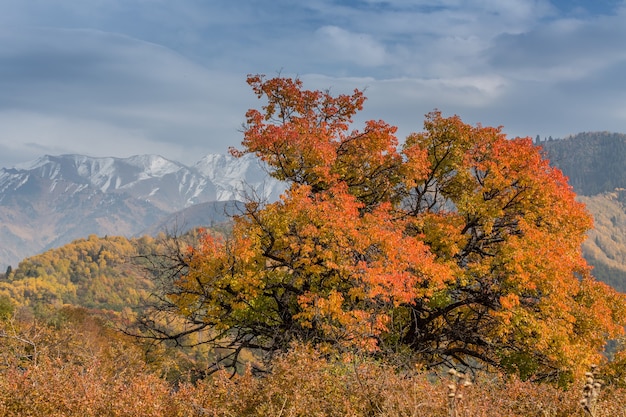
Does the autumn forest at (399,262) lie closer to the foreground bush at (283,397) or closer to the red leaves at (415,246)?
the red leaves at (415,246)

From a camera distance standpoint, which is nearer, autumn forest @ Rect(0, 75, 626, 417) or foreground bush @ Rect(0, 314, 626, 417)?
foreground bush @ Rect(0, 314, 626, 417)

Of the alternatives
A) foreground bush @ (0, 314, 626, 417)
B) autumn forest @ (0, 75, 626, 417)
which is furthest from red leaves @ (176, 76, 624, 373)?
foreground bush @ (0, 314, 626, 417)

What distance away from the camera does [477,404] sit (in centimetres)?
884

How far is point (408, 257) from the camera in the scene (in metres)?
18.7

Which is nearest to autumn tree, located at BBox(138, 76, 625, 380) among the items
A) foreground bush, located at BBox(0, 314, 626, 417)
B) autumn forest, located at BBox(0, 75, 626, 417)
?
autumn forest, located at BBox(0, 75, 626, 417)

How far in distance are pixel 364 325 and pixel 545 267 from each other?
24.2 feet

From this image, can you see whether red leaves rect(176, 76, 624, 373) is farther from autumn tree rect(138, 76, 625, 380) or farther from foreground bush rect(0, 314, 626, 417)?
foreground bush rect(0, 314, 626, 417)

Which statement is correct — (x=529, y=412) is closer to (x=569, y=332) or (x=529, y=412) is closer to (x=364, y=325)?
(x=364, y=325)

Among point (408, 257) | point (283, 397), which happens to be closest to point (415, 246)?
point (408, 257)

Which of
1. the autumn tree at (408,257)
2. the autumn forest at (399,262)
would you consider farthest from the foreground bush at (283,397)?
the autumn tree at (408,257)

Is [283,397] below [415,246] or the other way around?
below

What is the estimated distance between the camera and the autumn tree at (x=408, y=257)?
19.0m

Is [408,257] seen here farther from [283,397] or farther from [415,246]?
[283,397]

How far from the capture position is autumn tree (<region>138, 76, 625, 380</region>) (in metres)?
19.0
